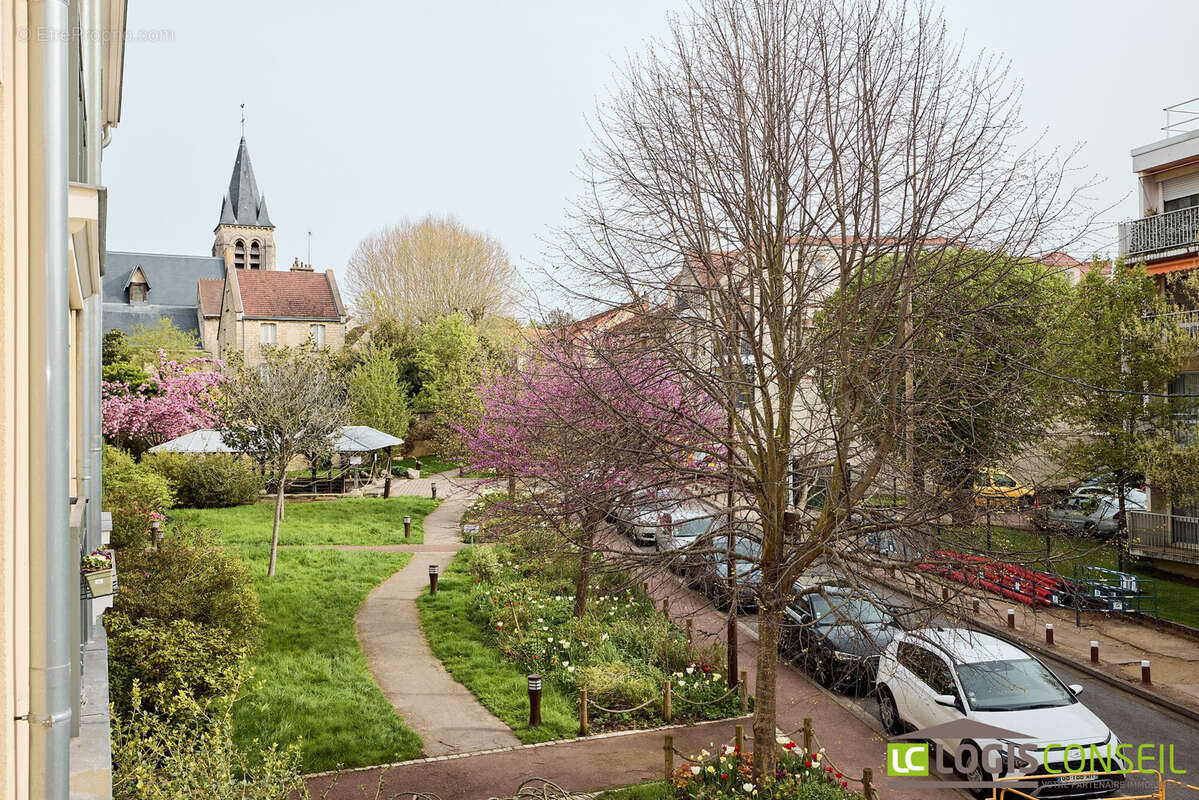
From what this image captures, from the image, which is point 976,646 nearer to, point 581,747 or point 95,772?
point 581,747

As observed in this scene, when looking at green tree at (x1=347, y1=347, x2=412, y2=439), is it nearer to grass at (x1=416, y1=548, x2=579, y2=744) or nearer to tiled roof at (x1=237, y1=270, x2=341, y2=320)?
tiled roof at (x1=237, y1=270, x2=341, y2=320)

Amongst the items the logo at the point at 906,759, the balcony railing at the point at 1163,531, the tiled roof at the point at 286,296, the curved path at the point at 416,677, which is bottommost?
the logo at the point at 906,759

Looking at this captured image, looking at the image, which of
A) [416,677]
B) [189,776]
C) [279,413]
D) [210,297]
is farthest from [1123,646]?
[210,297]

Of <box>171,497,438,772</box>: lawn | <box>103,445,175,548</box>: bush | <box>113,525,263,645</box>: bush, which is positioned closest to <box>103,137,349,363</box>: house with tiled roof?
<box>171,497,438,772</box>: lawn

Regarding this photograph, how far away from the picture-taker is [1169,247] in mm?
21719

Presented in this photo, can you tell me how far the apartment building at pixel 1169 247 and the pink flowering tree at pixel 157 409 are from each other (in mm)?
28593

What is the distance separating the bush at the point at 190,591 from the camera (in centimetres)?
1099

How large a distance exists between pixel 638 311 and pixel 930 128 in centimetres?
325

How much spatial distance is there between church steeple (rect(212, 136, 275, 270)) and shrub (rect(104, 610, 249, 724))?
63568 mm

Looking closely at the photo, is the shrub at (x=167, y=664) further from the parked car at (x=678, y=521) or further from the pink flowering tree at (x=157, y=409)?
the pink flowering tree at (x=157, y=409)

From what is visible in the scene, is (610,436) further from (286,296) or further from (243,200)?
(243,200)

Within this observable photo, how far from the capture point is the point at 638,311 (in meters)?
9.32

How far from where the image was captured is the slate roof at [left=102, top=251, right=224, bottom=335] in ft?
187

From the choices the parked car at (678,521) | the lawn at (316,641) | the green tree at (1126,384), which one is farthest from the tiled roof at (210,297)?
the green tree at (1126,384)
